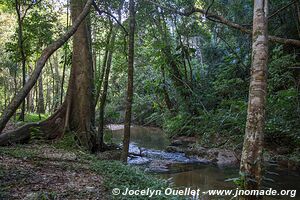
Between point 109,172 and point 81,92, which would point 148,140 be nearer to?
point 81,92

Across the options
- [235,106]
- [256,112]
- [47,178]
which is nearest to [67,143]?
[47,178]

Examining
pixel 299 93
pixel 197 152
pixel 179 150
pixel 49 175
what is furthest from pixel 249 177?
pixel 179 150

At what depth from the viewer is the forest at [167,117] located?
14.5ft

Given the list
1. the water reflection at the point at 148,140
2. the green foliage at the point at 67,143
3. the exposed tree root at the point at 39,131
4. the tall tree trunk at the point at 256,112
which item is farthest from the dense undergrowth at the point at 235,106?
the tall tree trunk at the point at 256,112

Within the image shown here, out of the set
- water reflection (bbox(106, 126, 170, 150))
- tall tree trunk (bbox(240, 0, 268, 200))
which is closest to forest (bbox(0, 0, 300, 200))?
tall tree trunk (bbox(240, 0, 268, 200))

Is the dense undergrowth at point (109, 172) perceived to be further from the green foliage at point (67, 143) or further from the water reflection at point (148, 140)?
the water reflection at point (148, 140)

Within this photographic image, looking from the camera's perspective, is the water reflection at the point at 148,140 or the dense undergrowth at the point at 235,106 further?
the water reflection at the point at 148,140

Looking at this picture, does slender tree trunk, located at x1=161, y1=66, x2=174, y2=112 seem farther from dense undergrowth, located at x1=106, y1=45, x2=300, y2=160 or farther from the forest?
dense undergrowth, located at x1=106, y1=45, x2=300, y2=160

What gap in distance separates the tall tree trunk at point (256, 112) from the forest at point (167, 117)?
0.04 feet

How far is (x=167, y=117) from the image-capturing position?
18797 millimetres

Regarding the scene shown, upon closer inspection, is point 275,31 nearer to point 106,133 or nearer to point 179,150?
point 179,150

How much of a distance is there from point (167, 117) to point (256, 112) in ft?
49.0

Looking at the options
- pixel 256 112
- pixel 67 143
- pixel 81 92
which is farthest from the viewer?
pixel 81 92

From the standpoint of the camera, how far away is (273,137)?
10.7m
